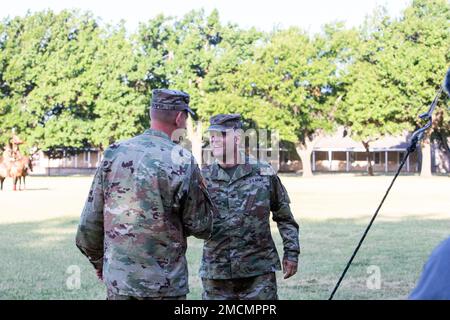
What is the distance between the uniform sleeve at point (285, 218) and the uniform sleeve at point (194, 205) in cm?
128

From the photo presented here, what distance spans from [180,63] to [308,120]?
1283 cm

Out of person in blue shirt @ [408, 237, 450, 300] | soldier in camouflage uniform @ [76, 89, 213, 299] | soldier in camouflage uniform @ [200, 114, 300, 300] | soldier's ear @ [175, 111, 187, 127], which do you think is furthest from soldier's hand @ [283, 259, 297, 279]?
person in blue shirt @ [408, 237, 450, 300]

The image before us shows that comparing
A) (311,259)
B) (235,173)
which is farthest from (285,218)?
(311,259)

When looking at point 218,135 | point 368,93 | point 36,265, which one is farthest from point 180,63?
point 218,135

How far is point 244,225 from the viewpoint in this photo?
16.8 ft

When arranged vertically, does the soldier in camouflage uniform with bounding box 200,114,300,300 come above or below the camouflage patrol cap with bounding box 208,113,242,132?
below

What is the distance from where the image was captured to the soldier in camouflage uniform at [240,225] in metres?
5.07

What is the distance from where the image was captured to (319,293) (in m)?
8.10

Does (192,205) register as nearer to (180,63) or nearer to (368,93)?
(368,93)

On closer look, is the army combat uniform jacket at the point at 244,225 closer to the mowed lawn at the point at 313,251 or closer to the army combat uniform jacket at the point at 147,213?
the army combat uniform jacket at the point at 147,213

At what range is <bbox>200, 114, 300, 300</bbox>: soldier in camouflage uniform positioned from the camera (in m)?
5.07

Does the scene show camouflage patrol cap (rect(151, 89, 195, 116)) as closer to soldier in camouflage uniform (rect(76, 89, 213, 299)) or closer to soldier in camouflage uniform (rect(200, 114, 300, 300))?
soldier in camouflage uniform (rect(76, 89, 213, 299))
